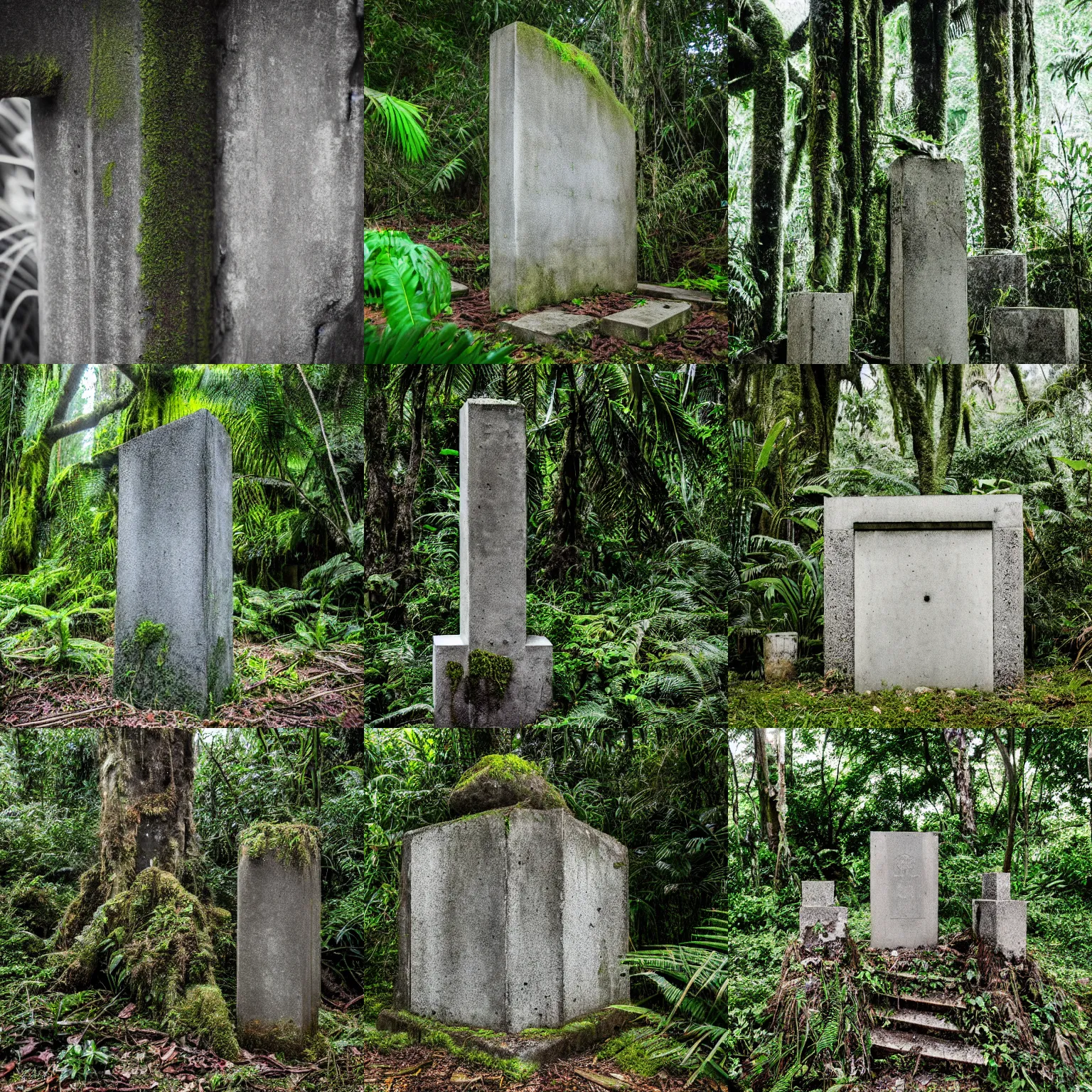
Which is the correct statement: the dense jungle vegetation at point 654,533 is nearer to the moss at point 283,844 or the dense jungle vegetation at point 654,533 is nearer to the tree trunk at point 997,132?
the tree trunk at point 997,132

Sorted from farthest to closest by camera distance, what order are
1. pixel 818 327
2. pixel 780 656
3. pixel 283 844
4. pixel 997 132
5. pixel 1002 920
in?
pixel 1002 920
pixel 780 656
pixel 997 132
pixel 818 327
pixel 283 844

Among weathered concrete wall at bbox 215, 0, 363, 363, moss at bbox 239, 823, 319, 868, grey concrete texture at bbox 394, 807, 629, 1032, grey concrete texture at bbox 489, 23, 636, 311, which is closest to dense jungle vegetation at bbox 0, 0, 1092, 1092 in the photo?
grey concrete texture at bbox 489, 23, 636, 311

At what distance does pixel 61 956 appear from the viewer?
500 centimetres

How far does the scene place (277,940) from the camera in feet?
15.8

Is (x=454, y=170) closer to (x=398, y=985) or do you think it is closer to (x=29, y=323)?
(x=29, y=323)

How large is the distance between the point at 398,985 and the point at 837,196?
189 inches

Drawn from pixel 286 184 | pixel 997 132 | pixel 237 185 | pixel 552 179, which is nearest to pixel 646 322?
pixel 552 179

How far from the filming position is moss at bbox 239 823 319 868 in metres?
4.87

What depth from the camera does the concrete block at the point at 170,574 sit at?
5113mm

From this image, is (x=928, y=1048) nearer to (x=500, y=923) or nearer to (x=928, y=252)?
(x=500, y=923)

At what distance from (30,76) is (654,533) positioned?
14.1ft

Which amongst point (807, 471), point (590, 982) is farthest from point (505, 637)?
point (807, 471)

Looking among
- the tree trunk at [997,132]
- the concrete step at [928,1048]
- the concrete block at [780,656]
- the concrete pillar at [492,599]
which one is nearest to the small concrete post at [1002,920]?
the concrete step at [928,1048]

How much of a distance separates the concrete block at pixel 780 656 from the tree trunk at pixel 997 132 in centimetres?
252
